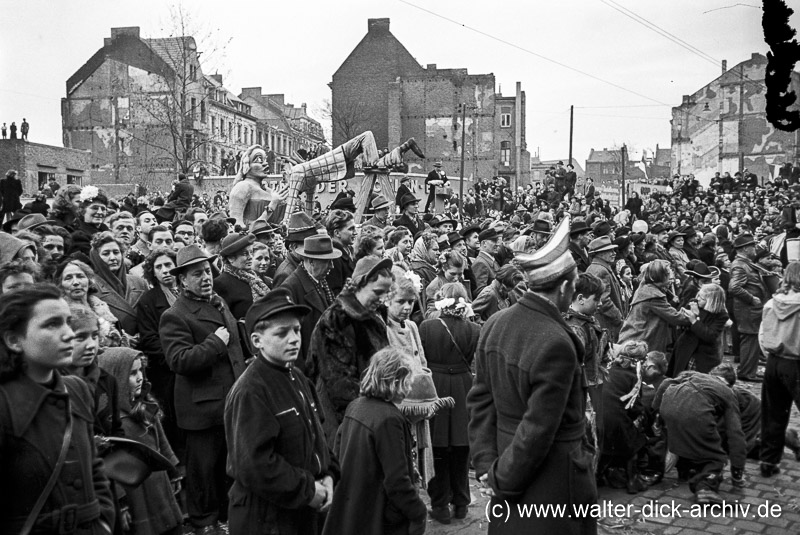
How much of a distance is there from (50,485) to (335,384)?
2.43 m

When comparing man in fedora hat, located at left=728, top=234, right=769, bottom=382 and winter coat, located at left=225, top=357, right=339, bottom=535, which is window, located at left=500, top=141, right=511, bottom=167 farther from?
winter coat, located at left=225, top=357, right=339, bottom=535

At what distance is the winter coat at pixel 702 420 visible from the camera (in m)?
6.77

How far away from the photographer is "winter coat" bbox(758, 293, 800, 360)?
7184 mm

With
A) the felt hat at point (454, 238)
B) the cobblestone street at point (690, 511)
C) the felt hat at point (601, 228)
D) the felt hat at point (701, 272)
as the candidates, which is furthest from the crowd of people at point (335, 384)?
the felt hat at point (601, 228)

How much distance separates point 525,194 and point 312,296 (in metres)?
28.0

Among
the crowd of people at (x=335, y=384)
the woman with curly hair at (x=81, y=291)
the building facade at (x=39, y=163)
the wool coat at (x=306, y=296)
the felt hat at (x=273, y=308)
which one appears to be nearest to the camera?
the crowd of people at (x=335, y=384)

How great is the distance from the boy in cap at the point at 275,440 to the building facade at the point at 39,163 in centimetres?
3273

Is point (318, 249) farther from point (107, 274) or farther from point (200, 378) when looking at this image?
point (107, 274)

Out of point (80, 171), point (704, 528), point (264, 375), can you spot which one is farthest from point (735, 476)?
point (80, 171)

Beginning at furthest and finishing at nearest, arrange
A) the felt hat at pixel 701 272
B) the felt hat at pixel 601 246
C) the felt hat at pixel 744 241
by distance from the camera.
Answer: the felt hat at pixel 744 241 → the felt hat at pixel 701 272 → the felt hat at pixel 601 246

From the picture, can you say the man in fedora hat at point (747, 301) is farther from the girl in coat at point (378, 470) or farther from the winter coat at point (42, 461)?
the winter coat at point (42, 461)

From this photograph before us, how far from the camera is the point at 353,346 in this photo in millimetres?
5102

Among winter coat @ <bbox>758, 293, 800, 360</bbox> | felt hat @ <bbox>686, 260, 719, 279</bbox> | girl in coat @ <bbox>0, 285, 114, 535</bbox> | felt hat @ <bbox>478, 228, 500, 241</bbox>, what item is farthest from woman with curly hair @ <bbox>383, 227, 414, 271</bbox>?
girl in coat @ <bbox>0, 285, 114, 535</bbox>

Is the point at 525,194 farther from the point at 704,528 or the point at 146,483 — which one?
the point at 146,483
